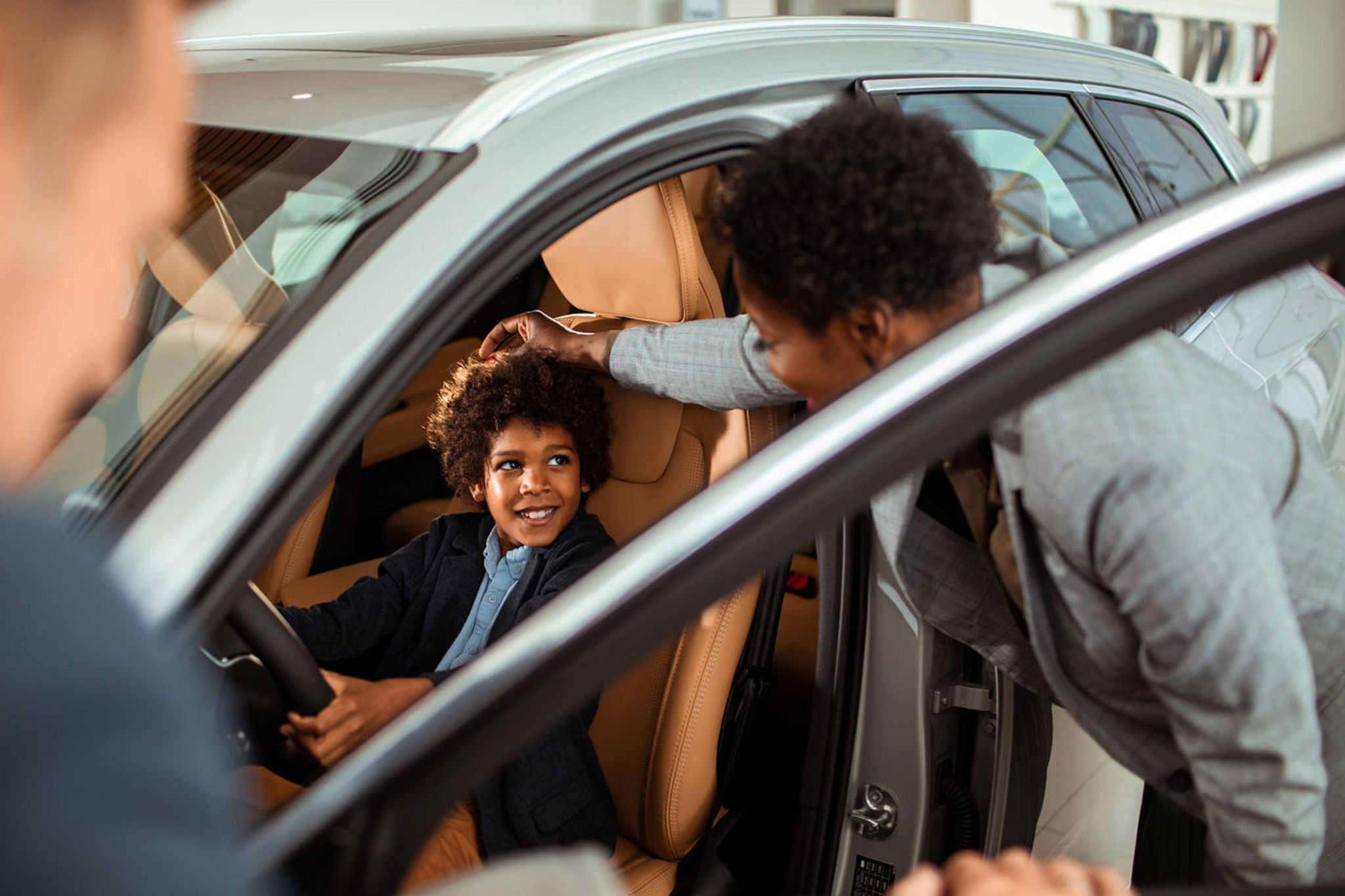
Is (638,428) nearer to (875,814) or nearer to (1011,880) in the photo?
(875,814)

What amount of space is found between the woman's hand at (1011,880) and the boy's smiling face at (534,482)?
45.4 inches

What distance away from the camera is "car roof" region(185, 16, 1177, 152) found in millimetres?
1072

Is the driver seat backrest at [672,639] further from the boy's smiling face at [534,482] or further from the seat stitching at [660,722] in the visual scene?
the boy's smiling face at [534,482]

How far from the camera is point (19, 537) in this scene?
1.31ft

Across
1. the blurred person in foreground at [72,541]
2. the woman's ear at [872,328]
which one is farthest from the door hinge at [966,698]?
the blurred person in foreground at [72,541]

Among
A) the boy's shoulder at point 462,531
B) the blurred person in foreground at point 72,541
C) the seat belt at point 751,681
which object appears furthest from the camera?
the boy's shoulder at point 462,531

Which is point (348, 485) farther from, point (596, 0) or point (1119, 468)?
point (596, 0)

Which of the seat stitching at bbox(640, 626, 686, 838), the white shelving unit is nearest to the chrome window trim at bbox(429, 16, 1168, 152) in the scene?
the seat stitching at bbox(640, 626, 686, 838)

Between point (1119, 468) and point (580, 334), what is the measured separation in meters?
1.07

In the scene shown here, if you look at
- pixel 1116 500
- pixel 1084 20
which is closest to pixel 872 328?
pixel 1116 500

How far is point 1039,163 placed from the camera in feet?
5.35

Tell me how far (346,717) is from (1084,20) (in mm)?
5305

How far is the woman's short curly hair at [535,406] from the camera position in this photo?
1.85 metres

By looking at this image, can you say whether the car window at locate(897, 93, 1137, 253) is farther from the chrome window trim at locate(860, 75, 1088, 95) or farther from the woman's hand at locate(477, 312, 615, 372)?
the woman's hand at locate(477, 312, 615, 372)
